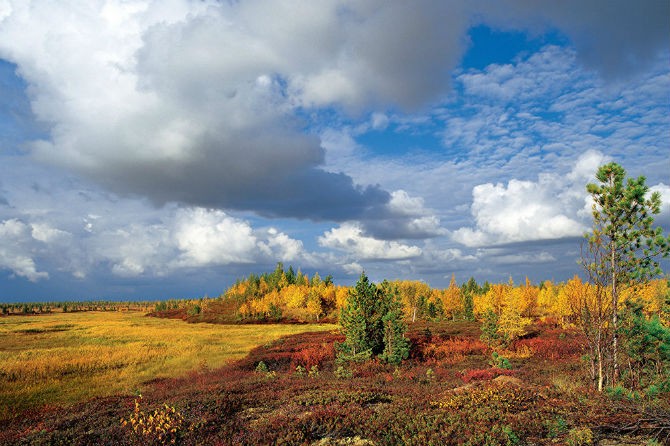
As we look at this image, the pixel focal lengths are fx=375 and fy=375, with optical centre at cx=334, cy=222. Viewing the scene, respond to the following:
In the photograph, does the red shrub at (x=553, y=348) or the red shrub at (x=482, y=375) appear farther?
the red shrub at (x=553, y=348)

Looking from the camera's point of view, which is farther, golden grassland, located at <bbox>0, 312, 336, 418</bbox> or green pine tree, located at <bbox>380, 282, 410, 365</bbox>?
green pine tree, located at <bbox>380, 282, 410, 365</bbox>

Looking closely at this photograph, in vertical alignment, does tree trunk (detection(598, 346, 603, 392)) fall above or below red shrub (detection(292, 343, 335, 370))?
above

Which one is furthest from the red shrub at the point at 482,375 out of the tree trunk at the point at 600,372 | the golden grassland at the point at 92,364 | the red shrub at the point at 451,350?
the golden grassland at the point at 92,364

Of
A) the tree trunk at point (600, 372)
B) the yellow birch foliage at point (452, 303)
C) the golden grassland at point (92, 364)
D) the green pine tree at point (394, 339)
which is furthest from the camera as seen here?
the yellow birch foliage at point (452, 303)

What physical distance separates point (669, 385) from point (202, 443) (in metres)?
15.8

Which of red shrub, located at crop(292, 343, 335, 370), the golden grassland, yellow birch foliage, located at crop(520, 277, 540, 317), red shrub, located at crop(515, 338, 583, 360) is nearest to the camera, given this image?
the golden grassland

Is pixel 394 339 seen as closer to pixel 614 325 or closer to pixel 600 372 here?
pixel 600 372

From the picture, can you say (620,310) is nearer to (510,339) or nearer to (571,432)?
(571,432)

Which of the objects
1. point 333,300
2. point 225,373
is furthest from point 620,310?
point 333,300

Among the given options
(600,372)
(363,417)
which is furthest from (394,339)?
(363,417)

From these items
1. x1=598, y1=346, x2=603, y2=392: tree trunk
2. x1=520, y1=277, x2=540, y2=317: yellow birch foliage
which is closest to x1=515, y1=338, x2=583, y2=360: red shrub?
x1=598, y1=346, x2=603, y2=392: tree trunk

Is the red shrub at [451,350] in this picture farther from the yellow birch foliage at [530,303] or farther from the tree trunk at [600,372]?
the yellow birch foliage at [530,303]

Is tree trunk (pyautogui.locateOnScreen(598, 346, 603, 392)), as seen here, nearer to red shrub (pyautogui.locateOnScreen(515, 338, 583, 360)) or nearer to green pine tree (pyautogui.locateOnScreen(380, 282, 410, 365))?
green pine tree (pyautogui.locateOnScreen(380, 282, 410, 365))

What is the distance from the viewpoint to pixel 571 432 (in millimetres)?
8773
